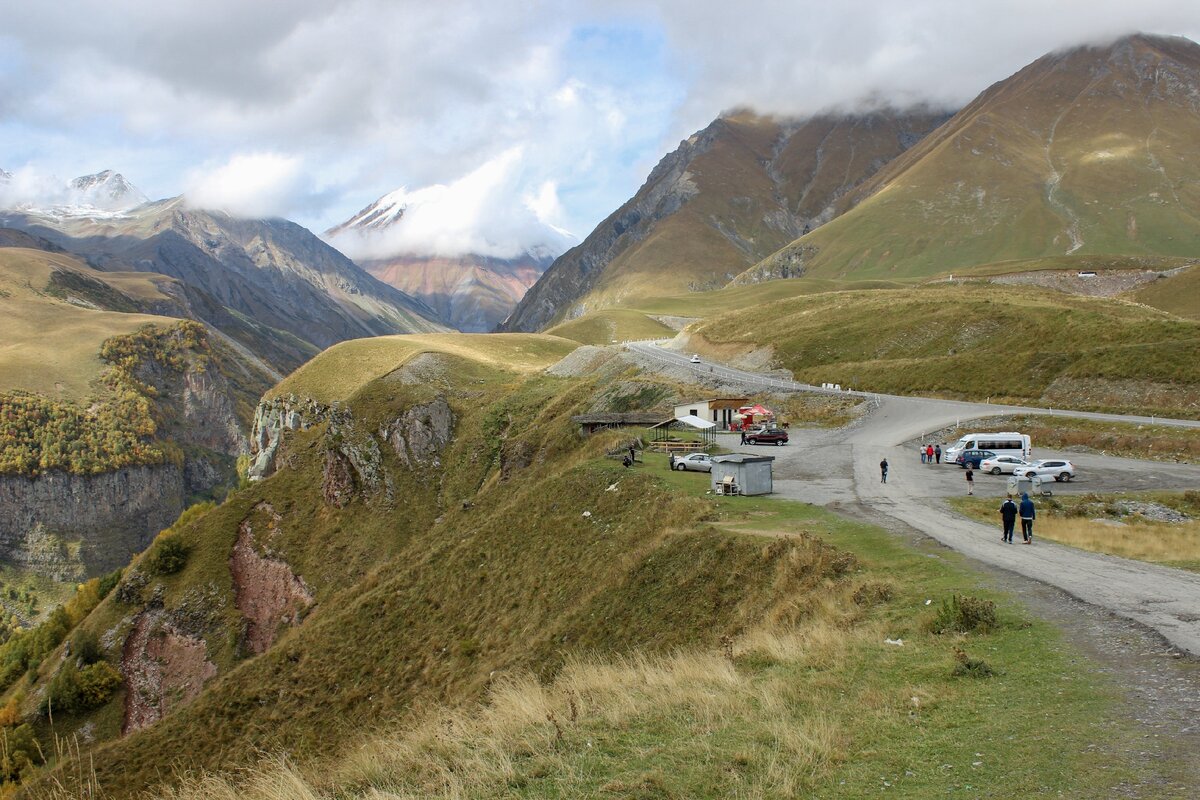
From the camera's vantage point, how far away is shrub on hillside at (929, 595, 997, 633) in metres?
13.7

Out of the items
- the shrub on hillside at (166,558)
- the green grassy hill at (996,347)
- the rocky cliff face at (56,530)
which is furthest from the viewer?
the rocky cliff face at (56,530)

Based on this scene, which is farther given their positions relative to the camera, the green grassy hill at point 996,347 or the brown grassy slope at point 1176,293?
the brown grassy slope at point 1176,293

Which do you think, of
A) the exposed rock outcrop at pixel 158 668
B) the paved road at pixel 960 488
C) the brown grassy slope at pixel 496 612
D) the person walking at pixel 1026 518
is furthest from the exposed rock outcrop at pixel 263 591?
the person walking at pixel 1026 518

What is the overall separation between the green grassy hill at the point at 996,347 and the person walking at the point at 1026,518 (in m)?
33.9

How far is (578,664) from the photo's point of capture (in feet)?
56.3

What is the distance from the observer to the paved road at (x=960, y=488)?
14.7 meters

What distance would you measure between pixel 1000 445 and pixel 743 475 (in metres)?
18.0

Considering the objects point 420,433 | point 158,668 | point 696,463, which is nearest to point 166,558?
point 158,668

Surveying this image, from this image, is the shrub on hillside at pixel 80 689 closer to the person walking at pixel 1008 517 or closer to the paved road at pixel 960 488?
the paved road at pixel 960 488

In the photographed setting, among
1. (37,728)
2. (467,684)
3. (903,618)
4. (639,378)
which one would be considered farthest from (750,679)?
(37,728)

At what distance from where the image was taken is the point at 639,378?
239 feet

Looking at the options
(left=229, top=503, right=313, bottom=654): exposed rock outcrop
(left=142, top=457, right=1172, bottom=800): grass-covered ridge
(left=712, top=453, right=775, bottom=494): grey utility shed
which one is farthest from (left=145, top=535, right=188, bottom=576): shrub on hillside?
(left=142, top=457, right=1172, bottom=800): grass-covered ridge

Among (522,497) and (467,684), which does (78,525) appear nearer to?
(522,497)

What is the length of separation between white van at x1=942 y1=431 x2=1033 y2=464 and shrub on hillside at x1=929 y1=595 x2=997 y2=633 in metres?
29.1
